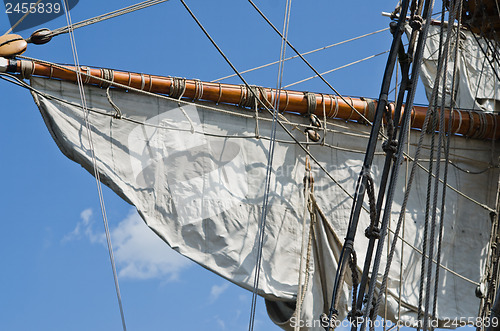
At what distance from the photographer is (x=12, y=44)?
7.06 meters

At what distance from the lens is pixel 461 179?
9.12 m

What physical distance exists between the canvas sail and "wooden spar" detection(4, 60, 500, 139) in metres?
0.10

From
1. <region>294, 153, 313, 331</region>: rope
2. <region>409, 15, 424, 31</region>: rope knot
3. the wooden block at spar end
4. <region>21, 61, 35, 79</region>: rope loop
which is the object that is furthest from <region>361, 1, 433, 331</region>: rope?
<region>21, 61, 35, 79</region>: rope loop

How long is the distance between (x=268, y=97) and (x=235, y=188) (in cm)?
94

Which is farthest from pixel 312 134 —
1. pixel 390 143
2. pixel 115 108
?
pixel 390 143

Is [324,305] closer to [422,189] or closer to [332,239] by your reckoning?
[332,239]

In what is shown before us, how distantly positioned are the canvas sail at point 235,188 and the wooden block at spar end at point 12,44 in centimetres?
58

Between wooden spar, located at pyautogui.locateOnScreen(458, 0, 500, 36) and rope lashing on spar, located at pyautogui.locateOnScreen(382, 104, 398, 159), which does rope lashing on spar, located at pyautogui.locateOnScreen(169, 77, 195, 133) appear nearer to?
wooden spar, located at pyautogui.locateOnScreen(458, 0, 500, 36)

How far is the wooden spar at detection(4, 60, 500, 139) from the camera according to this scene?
7.75m

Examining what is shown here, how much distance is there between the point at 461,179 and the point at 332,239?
1.79 m

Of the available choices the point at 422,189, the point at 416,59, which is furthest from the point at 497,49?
the point at 416,59

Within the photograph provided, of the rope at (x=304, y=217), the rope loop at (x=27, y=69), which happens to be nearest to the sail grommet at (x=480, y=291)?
the rope at (x=304, y=217)

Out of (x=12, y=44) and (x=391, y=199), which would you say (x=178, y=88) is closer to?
(x=12, y=44)

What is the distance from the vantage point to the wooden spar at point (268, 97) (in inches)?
305
